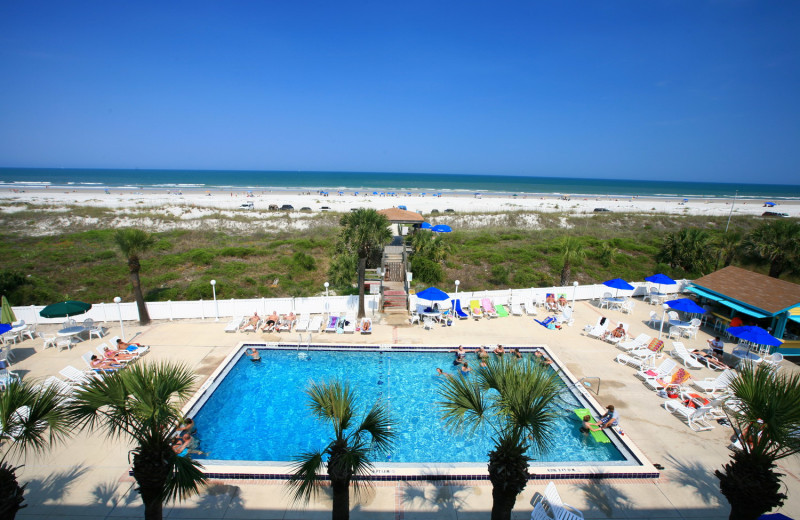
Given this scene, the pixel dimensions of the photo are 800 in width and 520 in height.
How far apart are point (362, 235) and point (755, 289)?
15.8 m

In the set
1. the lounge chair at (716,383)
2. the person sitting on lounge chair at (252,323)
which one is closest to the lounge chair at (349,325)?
the person sitting on lounge chair at (252,323)

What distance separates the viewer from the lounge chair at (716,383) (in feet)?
34.8

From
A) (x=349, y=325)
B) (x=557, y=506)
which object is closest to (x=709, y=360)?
(x=557, y=506)

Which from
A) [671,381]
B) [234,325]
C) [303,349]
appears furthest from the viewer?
[234,325]

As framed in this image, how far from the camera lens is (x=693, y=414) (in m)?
9.71

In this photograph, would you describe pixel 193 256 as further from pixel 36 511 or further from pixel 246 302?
pixel 36 511

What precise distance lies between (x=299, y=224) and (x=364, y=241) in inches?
1021

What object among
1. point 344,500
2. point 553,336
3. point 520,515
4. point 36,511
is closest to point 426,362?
point 553,336

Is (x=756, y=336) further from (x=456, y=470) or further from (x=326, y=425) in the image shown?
(x=326, y=425)

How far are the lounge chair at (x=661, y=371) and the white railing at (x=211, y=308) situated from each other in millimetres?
10177

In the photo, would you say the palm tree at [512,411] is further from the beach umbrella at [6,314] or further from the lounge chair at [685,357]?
the beach umbrella at [6,314]

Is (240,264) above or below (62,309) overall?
below

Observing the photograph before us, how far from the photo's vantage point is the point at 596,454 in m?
8.84

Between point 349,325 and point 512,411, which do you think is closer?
point 512,411
